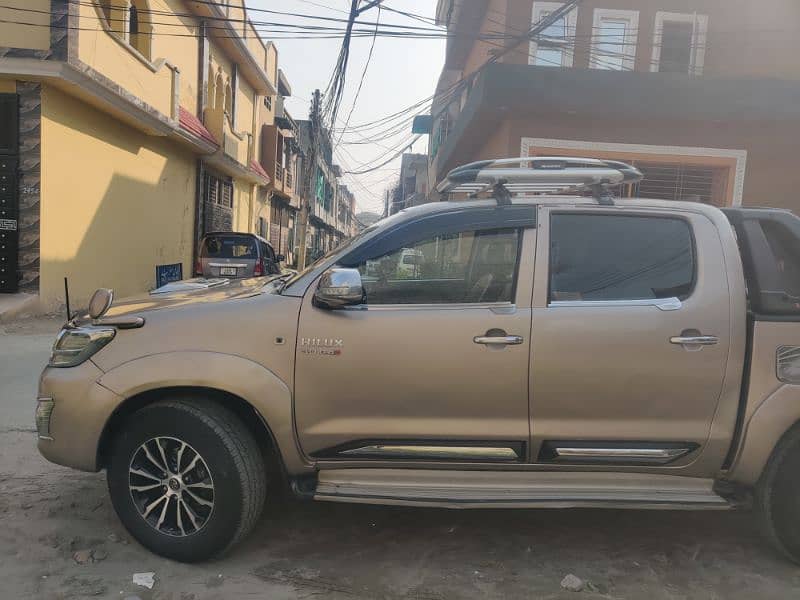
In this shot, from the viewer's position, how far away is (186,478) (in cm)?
291

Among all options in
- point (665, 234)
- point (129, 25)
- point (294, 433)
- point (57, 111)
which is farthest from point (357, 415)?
point (129, 25)

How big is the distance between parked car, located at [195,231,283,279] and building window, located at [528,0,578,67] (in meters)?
7.05

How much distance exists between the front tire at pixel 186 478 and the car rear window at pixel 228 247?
9520mm

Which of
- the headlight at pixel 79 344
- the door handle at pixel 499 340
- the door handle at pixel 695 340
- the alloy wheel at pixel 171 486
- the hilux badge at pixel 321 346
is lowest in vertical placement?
the alloy wheel at pixel 171 486

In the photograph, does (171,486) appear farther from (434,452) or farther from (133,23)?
(133,23)

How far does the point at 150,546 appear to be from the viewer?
2959 mm

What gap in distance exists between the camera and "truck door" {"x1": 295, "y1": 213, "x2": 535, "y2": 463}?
288cm

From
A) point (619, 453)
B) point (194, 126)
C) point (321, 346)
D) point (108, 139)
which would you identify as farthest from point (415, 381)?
point (194, 126)

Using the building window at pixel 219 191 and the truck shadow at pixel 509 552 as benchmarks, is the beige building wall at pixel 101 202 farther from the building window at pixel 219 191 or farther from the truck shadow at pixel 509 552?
the truck shadow at pixel 509 552

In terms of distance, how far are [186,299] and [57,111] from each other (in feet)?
30.9

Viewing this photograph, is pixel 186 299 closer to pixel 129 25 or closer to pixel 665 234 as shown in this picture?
pixel 665 234

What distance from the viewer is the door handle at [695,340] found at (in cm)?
290

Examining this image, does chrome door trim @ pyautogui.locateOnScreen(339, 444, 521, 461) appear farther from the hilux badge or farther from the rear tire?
the rear tire

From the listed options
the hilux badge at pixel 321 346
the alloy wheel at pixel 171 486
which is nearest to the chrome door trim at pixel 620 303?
the hilux badge at pixel 321 346
